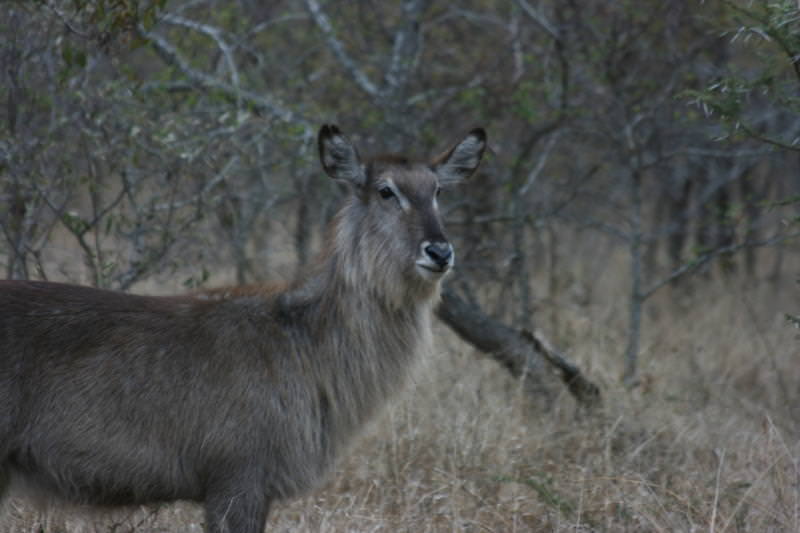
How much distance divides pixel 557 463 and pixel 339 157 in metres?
2.56

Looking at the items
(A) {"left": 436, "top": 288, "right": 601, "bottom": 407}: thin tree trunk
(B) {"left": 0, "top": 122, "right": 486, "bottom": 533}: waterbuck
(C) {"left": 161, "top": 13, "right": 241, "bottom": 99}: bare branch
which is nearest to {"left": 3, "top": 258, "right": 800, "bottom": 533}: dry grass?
(A) {"left": 436, "top": 288, "right": 601, "bottom": 407}: thin tree trunk

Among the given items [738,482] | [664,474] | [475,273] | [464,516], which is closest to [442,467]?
[464,516]

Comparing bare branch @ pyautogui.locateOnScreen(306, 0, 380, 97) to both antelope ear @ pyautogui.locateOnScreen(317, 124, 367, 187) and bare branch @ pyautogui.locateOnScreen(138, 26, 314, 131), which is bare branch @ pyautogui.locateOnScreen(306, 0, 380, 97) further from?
antelope ear @ pyautogui.locateOnScreen(317, 124, 367, 187)

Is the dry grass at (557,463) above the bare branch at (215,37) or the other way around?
the other way around

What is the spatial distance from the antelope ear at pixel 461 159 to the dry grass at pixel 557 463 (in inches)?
39.4

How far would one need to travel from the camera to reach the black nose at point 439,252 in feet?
15.1

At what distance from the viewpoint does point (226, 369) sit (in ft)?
14.5

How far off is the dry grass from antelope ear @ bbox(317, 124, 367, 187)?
1.03m

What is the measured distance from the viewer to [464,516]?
5379 mm

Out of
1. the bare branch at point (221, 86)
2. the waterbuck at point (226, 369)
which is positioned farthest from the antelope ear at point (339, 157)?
the bare branch at point (221, 86)

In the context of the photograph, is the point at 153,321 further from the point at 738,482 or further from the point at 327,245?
the point at 738,482

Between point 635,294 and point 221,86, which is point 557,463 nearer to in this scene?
point 635,294

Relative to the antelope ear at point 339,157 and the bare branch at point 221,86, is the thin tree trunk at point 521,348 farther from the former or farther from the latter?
the antelope ear at point 339,157


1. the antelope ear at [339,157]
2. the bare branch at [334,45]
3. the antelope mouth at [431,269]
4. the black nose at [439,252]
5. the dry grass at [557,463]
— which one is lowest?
the dry grass at [557,463]
